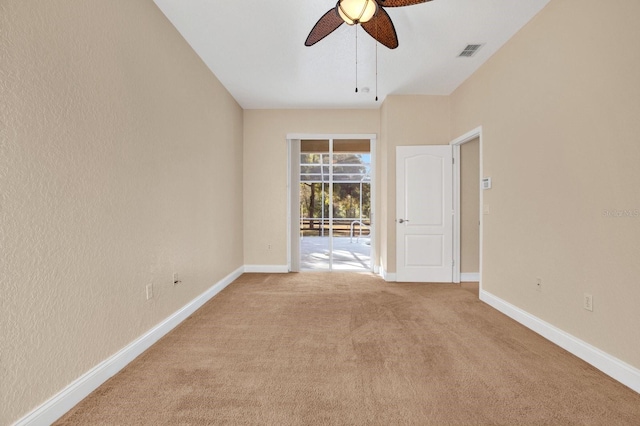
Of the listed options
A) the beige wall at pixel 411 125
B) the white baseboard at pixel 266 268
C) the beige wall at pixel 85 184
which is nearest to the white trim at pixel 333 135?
the beige wall at pixel 411 125

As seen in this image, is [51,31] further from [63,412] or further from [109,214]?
[63,412]

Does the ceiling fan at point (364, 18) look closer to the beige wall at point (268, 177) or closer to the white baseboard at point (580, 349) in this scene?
the white baseboard at point (580, 349)

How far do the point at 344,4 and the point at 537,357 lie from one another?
2916 mm

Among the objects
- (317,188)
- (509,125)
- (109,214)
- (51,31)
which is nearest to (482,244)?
(509,125)

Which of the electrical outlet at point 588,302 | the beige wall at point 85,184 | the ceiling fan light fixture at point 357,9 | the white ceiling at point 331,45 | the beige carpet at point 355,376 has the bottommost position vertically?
the beige carpet at point 355,376

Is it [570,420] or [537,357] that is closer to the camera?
[570,420]

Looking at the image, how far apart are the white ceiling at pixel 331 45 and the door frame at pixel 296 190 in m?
0.74

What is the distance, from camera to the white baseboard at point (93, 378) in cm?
164

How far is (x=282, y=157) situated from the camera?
5.68 m

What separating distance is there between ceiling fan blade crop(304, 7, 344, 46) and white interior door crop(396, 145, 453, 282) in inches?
110

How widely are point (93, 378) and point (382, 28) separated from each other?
3.11m

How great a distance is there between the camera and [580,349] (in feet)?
7.98

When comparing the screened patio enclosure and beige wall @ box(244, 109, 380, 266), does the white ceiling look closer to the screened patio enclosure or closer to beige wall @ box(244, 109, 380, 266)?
beige wall @ box(244, 109, 380, 266)

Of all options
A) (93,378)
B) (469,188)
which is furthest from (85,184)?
(469,188)
